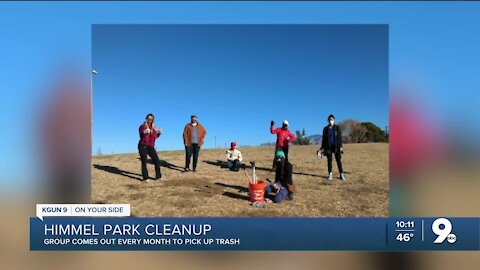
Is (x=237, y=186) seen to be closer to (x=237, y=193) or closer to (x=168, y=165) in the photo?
(x=237, y=193)

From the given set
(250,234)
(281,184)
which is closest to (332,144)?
(281,184)

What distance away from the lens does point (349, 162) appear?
21.2ft

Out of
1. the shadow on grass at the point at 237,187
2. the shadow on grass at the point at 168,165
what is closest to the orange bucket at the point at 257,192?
the shadow on grass at the point at 237,187

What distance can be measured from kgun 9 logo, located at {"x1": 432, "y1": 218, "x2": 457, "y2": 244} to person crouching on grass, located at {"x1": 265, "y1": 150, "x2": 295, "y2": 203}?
222 cm

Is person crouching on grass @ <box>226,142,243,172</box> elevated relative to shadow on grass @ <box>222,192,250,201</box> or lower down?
elevated

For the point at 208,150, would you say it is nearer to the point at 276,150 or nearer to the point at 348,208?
the point at 276,150

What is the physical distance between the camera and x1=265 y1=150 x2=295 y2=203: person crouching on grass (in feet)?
18.7

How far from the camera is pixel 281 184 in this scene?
5.87 meters

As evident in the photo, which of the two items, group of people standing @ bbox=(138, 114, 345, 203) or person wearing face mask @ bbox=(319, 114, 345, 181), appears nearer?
group of people standing @ bbox=(138, 114, 345, 203)

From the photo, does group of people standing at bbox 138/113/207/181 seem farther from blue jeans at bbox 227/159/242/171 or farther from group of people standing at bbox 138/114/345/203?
blue jeans at bbox 227/159/242/171

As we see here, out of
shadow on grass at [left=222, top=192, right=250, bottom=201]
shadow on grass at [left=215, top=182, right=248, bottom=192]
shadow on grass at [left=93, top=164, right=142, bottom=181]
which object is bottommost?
shadow on grass at [left=222, top=192, right=250, bottom=201]

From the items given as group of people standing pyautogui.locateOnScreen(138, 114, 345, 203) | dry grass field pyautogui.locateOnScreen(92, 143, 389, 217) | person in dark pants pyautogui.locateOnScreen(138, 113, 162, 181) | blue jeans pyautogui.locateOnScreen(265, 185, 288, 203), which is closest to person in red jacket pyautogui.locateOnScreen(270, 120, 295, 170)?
group of people standing pyautogui.locateOnScreen(138, 114, 345, 203)

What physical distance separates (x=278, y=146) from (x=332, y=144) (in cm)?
105

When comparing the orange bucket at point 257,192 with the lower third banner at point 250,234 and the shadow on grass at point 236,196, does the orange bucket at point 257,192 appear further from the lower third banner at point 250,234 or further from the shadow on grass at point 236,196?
the lower third banner at point 250,234
